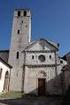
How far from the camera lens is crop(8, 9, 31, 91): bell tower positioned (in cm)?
2386

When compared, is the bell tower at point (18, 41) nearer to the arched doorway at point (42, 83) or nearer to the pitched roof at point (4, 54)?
the pitched roof at point (4, 54)

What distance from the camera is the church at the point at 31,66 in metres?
23.0

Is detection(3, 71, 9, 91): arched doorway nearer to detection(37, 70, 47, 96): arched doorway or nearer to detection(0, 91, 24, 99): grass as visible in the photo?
detection(0, 91, 24, 99): grass

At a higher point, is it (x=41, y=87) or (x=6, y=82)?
(x=6, y=82)

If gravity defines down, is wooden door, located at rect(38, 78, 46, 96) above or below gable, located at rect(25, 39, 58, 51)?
below

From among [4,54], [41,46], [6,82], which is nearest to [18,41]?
[4,54]

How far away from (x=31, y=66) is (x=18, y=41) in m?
5.00

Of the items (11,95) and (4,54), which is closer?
(11,95)

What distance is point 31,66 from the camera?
24266 mm

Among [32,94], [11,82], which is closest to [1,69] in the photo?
[11,82]

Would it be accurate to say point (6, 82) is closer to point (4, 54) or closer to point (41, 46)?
point (4, 54)

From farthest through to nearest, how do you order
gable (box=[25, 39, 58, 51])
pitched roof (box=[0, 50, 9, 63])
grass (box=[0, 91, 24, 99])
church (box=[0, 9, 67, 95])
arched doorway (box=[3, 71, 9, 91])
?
pitched roof (box=[0, 50, 9, 63]) < gable (box=[25, 39, 58, 51]) < arched doorway (box=[3, 71, 9, 91]) < church (box=[0, 9, 67, 95]) < grass (box=[0, 91, 24, 99])

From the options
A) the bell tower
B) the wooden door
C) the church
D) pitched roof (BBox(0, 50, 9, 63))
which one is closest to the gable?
the church

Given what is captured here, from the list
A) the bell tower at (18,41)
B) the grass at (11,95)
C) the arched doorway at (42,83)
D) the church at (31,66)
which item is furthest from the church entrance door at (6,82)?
the arched doorway at (42,83)
